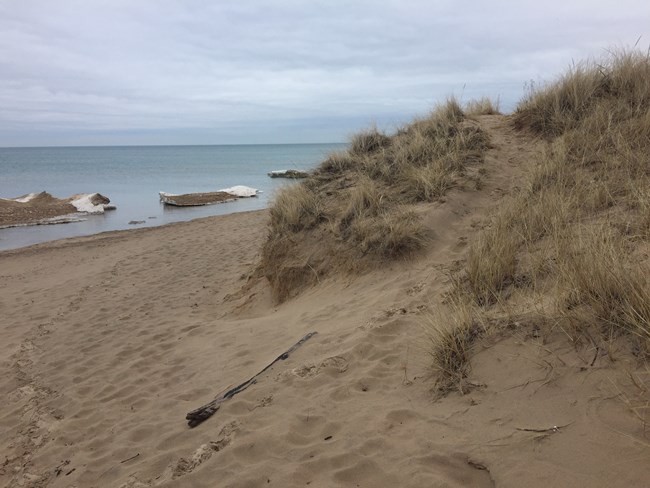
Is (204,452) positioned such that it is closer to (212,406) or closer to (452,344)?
(212,406)

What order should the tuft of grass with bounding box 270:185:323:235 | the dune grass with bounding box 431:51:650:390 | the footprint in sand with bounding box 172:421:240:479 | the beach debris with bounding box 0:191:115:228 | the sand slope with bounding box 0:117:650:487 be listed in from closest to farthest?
the sand slope with bounding box 0:117:650:487 → the dune grass with bounding box 431:51:650:390 → the footprint in sand with bounding box 172:421:240:479 → the tuft of grass with bounding box 270:185:323:235 → the beach debris with bounding box 0:191:115:228

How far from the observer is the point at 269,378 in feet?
13.5

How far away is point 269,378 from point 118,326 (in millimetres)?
4055

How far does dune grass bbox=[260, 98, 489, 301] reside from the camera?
21.0ft

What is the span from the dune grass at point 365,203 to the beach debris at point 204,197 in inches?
630

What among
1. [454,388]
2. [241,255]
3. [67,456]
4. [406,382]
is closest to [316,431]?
[406,382]

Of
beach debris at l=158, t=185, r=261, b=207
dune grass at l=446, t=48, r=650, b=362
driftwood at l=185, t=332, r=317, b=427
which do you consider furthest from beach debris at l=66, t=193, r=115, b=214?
driftwood at l=185, t=332, r=317, b=427

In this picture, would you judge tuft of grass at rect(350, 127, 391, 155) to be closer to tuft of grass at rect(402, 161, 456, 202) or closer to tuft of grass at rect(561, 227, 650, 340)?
tuft of grass at rect(402, 161, 456, 202)

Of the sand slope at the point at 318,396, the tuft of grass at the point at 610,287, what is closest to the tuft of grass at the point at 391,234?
the sand slope at the point at 318,396

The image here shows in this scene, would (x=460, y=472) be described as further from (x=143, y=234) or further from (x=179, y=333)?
(x=143, y=234)

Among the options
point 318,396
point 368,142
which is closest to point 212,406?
point 318,396

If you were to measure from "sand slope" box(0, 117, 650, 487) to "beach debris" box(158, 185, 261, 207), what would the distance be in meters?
16.1

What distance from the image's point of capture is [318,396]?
361 cm

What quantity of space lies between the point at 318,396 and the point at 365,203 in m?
4.15
